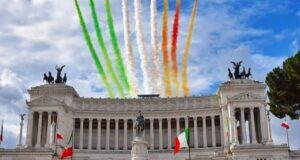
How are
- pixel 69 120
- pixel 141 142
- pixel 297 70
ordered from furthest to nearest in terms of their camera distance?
pixel 69 120 → pixel 141 142 → pixel 297 70

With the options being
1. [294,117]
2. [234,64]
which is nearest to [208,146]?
[234,64]

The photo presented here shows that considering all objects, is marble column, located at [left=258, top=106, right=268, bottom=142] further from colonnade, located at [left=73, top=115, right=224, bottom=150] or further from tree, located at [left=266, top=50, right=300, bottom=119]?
tree, located at [left=266, top=50, right=300, bottom=119]

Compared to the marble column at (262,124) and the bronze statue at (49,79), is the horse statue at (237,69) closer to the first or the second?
the marble column at (262,124)

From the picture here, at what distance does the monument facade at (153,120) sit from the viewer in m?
105

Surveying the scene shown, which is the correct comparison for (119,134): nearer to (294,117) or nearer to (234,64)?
(234,64)

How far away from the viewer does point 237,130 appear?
108750 mm

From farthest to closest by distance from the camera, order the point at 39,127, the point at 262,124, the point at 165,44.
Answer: the point at 165,44, the point at 39,127, the point at 262,124

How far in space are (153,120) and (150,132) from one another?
309 centimetres

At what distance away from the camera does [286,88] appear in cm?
6619

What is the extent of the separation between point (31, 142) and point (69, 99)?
1384 cm

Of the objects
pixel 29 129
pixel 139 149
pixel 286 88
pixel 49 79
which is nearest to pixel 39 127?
pixel 29 129

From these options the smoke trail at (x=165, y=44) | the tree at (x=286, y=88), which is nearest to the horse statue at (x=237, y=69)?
the smoke trail at (x=165, y=44)

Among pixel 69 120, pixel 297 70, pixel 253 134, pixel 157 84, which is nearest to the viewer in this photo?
pixel 297 70

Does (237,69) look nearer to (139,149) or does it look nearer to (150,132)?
(150,132)
